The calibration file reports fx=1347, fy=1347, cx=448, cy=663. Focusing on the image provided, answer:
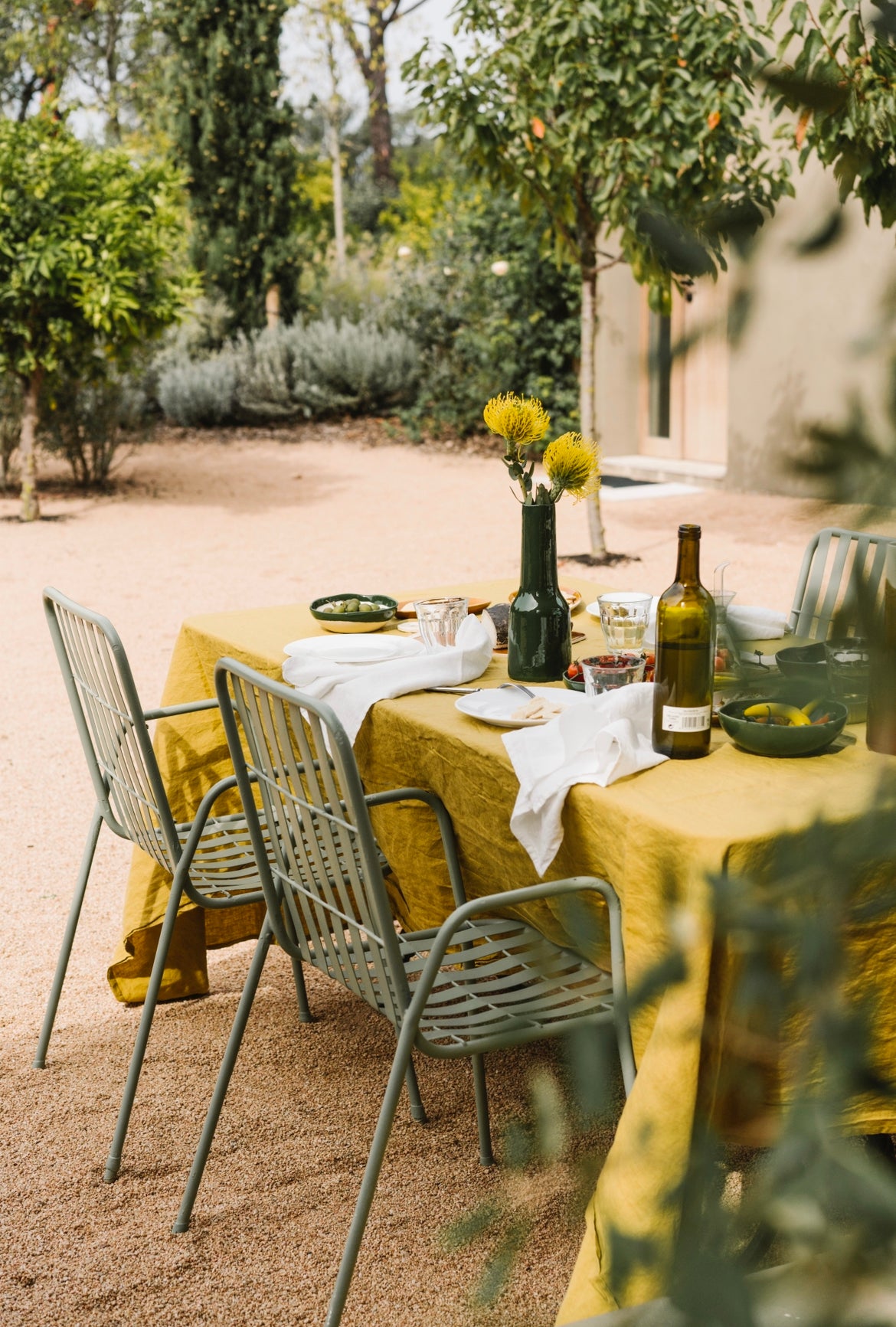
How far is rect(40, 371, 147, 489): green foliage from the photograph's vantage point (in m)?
11.9

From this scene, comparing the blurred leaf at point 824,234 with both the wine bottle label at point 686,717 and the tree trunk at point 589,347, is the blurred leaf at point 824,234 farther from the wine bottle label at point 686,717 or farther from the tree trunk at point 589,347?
the tree trunk at point 589,347

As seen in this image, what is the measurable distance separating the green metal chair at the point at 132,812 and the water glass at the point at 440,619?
0.52m

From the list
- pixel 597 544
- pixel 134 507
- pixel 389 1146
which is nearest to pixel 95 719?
pixel 389 1146

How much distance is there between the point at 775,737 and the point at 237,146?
1615 centimetres

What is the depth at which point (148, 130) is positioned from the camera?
24922 millimetres

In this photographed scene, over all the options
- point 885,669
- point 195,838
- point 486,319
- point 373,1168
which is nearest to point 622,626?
point 195,838

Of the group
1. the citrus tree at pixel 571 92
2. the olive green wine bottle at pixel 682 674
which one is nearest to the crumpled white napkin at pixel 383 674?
the olive green wine bottle at pixel 682 674

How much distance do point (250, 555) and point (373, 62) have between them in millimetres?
16651

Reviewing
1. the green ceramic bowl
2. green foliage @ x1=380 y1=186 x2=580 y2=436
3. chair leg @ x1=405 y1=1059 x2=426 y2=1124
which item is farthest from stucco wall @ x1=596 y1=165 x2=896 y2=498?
green foliage @ x1=380 y1=186 x2=580 y2=436

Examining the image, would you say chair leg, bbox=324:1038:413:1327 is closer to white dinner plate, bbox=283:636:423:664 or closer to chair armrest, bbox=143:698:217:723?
white dinner plate, bbox=283:636:423:664

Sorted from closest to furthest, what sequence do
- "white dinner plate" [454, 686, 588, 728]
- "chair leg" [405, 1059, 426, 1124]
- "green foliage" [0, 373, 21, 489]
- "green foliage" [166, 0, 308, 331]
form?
"white dinner plate" [454, 686, 588, 728] < "chair leg" [405, 1059, 426, 1124] < "green foliage" [0, 373, 21, 489] < "green foliage" [166, 0, 308, 331]

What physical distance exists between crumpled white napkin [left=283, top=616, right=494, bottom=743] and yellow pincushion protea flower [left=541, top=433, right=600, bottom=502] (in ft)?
1.10

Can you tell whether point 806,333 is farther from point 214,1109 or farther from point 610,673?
point 214,1109

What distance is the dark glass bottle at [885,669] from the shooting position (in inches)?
19.5
